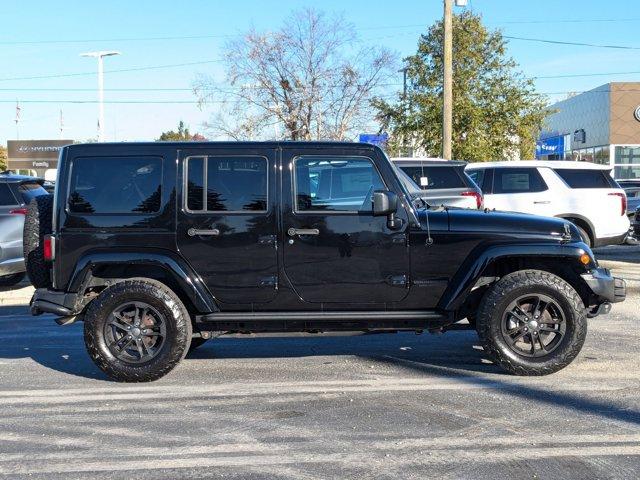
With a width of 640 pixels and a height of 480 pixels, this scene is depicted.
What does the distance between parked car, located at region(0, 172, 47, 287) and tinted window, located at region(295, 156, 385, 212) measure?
22.0ft

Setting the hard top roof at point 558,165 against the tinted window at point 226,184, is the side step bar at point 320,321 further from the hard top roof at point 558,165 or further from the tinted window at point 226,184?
the hard top roof at point 558,165

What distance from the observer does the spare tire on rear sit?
664 centimetres

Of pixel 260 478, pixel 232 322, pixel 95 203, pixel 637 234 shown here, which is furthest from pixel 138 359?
pixel 637 234

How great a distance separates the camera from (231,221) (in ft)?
20.9

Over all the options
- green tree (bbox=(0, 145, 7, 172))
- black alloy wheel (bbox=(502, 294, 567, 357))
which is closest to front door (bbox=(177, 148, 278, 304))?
black alloy wheel (bbox=(502, 294, 567, 357))

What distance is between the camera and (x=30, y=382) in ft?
21.5

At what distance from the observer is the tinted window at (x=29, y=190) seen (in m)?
11.9

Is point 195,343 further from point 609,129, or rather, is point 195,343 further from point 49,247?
point 609,129

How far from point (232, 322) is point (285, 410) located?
104 centimetres

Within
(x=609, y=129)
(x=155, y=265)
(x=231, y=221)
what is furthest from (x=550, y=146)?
(x=155, y=265)

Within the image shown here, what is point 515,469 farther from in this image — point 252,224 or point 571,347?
point 252,224

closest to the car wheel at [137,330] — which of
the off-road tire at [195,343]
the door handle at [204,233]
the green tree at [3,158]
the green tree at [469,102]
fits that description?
the door handle at [204,233]

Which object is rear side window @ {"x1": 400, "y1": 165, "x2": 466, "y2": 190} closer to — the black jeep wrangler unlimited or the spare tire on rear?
the black jeep wrangler unlimited

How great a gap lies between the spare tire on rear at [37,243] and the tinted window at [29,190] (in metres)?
5.32
